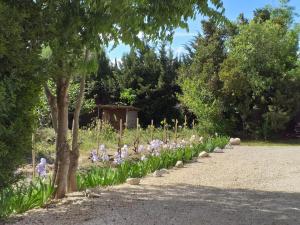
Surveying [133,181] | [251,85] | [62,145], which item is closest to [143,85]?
[251,85]

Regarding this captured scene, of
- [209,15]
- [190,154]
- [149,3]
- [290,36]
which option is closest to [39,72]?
[149,3]

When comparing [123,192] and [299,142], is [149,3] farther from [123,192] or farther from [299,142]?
[299,142]

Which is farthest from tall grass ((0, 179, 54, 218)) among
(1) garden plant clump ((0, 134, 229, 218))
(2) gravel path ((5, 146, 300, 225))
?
(2) gravel path ((5, 146, 300, 225))

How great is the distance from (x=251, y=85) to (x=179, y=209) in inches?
705

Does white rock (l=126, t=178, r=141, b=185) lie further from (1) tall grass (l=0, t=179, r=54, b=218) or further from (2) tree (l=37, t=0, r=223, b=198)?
(2) tree (l=37, t=0, r=223, b=198)

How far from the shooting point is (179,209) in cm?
653

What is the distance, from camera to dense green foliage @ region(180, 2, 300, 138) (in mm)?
23500

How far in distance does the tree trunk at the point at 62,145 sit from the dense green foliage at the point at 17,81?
146cm

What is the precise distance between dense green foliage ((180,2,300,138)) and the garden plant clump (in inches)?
320

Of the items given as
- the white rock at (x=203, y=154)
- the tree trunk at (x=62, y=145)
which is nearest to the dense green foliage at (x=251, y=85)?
the white rock at (x=203, y=154)

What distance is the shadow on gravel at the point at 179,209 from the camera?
5824mm

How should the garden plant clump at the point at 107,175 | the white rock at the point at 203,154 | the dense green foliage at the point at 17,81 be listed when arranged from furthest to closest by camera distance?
the white rock at the point at 203,154 → the garden plant clump at the point at 107,175 → the dense green foliage at the point at 17,81

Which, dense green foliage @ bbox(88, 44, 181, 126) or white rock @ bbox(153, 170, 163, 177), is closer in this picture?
white rock @ bbox(153, 170, 163, 177)

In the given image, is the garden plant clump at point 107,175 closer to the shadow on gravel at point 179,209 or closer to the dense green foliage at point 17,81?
the shadow on gravel at point 179,209
